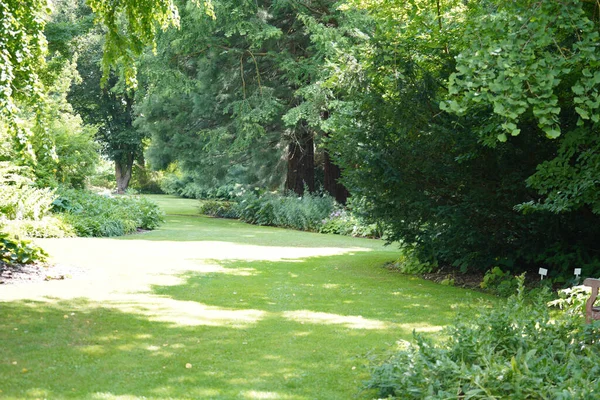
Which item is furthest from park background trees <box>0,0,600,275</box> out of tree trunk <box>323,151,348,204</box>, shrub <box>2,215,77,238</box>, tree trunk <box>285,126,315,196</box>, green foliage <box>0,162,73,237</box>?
tree trunk <box>285,126,315,196</box>

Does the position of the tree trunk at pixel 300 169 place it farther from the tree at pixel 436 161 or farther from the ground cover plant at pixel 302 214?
the tree at pixel 436 161

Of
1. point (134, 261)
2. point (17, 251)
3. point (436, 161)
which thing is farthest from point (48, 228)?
point (436, 161)

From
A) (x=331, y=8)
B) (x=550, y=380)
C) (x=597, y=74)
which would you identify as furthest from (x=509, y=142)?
(x=331, y=8)

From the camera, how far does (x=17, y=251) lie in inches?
391

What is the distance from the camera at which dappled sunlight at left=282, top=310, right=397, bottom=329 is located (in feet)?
23.8

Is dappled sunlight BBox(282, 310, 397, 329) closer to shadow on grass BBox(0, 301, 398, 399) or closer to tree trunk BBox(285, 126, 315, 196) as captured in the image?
shadow on grass BBox(0, 301, 398, 399)

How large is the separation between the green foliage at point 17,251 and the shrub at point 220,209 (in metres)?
17.9

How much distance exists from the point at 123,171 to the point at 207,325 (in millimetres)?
39462

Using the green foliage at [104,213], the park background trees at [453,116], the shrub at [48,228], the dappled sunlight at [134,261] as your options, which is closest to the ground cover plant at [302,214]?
the park background trees at [453,116]

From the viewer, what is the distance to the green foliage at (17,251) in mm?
9845

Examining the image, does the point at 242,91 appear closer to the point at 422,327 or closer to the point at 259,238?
the point at 259,238

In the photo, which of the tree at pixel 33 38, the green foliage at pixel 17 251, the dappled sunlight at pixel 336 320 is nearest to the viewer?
the tree at pixel 33 38

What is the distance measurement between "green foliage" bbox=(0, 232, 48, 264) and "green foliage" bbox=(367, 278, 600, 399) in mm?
6784

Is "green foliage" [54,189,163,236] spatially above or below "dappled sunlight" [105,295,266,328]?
above
